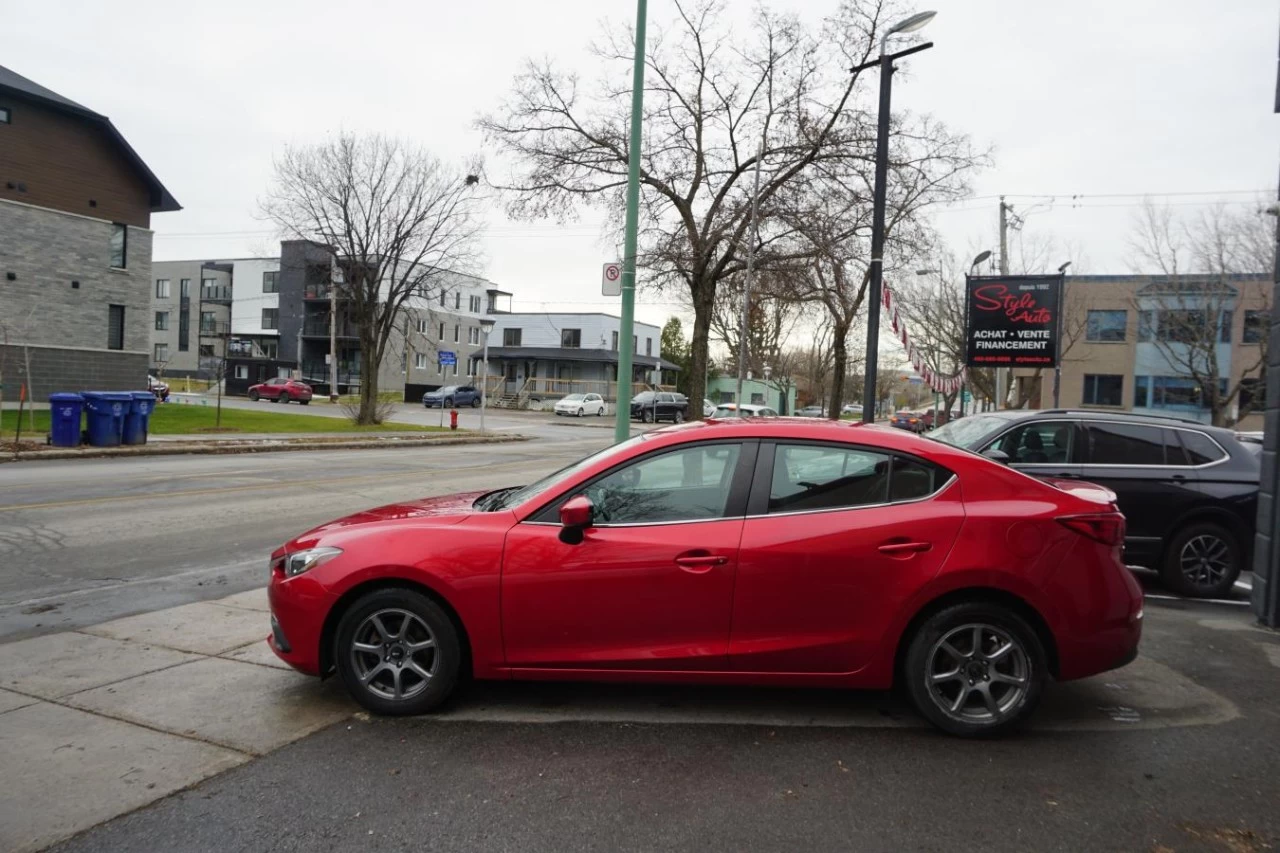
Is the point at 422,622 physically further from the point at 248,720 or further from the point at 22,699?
the point at 22,699

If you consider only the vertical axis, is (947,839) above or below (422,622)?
below

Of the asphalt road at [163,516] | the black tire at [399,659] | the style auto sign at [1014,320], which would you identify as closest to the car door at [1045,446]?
the black tire at [399,659]

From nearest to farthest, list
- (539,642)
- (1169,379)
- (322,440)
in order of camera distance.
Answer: (539,642) < (322,440) < (1169,379)

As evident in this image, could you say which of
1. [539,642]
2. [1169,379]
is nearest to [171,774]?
[539,642]

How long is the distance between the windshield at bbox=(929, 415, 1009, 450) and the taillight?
3.84 m

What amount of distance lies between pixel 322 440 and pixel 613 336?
1741 inches

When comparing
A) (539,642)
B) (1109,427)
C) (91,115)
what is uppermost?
(91,115)

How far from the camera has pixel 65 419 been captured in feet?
62.5

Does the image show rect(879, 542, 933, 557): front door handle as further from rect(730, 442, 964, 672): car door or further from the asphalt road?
the asphalt road

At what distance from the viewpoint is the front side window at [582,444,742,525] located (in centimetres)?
437

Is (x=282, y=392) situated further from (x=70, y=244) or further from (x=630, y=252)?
(x=630, y=252)

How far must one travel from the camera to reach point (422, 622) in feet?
14.1

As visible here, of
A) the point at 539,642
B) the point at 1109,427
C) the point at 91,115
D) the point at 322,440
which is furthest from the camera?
the point at 91,115

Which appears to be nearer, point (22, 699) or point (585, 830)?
point (585, 830)
